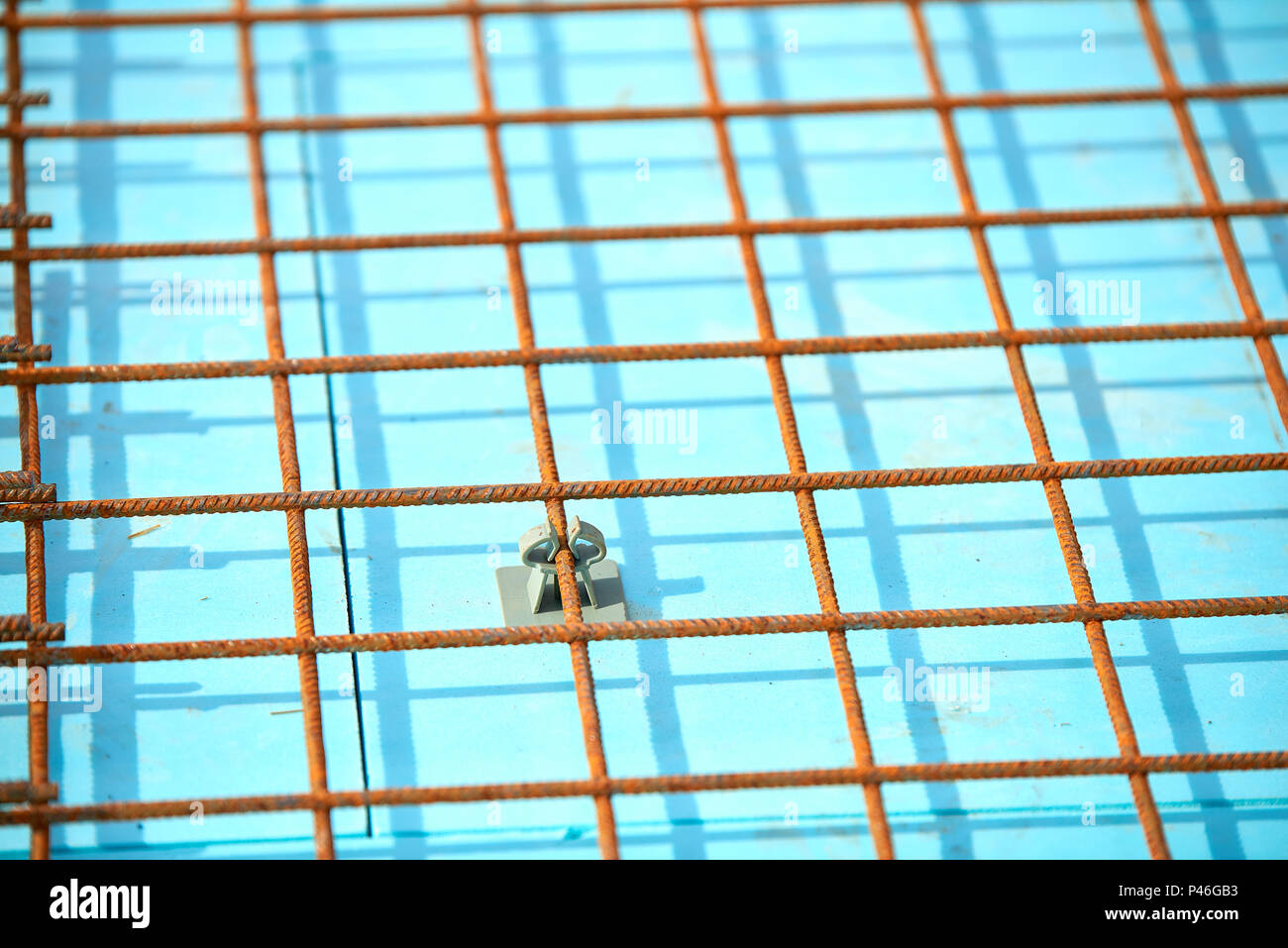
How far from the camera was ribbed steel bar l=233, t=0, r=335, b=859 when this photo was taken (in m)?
3.28

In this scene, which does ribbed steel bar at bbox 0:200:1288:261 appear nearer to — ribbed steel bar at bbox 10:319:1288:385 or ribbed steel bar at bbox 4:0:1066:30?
ribbed steel bar at bbox 10:319:1288:385

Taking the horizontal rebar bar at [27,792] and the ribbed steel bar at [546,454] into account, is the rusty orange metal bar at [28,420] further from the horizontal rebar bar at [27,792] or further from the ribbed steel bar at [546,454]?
the ribbed steel bar at [546,454]

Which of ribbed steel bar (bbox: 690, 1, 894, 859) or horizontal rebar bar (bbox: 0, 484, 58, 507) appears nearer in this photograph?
ribbed steel bar (bbox: 690, 1, 894, 859)

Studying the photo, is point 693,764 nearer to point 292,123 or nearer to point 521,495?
point 521,495

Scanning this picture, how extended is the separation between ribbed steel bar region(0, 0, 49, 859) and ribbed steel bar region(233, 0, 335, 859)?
0.66 m

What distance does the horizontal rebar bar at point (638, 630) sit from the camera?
11.0 ft

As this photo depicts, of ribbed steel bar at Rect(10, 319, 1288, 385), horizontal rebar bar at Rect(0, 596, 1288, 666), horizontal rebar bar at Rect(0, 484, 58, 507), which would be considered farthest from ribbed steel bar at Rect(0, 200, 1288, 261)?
horizontal rebar bar at Rect(0, 596, 1288, 666)

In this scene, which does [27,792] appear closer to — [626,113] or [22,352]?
[22,352]

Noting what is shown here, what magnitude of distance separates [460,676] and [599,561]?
1.71ft

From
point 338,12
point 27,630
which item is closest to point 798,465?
point 27,630

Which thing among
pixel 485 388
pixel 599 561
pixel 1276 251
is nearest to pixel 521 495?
pixel 599 561

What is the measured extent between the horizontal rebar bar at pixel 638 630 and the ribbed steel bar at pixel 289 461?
0.10 metres

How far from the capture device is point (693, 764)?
359 cm

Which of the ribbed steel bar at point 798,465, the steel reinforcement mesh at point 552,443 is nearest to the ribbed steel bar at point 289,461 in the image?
the steel reinforcement mesh at point 552,443
